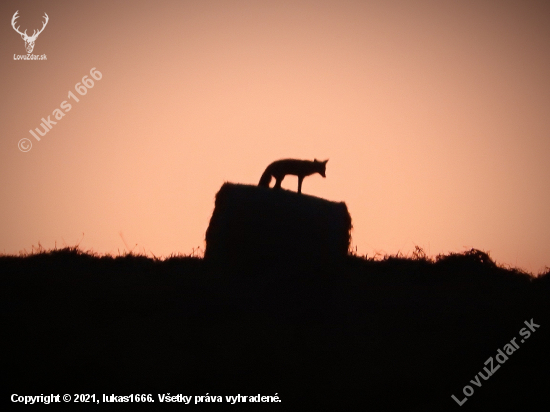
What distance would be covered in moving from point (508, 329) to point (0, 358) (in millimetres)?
6043

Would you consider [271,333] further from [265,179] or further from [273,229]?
[265,179]

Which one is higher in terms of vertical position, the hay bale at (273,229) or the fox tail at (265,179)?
the fox tail at (265,179)

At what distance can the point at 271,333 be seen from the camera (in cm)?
559

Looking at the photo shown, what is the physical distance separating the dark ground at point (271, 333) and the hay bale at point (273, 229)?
0.32 m

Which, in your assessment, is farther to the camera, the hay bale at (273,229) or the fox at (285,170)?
the fox at (285,170)

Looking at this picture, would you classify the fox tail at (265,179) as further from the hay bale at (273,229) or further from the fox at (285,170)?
the hay bale at (273,229)

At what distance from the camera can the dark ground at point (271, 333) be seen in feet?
15.0

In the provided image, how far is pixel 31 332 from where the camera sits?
5.37m

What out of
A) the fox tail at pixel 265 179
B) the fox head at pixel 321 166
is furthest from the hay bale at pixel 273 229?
the fox head at pixel 321 166

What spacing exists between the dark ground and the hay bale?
1.04 ft

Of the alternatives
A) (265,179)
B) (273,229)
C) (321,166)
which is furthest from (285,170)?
(273,229)

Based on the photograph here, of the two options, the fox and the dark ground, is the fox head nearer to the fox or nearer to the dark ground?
the fox

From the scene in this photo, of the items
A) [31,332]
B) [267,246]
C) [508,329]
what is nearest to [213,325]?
[31,332]

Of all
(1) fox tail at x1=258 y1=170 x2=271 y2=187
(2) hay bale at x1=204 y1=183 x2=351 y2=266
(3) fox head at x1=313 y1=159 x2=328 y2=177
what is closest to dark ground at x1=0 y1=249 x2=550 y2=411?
(2) hay bale at x1=204 y1=183 x2=351 y2=266
